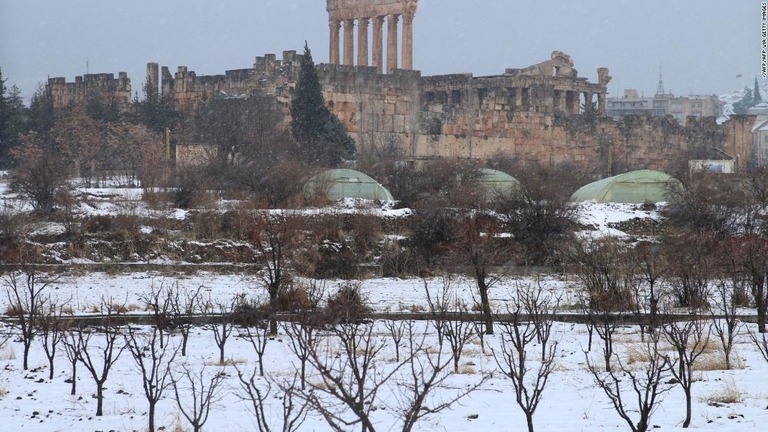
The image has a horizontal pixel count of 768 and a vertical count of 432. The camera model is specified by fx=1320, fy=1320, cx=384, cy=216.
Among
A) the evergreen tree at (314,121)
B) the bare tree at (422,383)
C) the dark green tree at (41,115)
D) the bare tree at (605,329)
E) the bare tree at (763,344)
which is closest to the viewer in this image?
the bare tree at (422,383)

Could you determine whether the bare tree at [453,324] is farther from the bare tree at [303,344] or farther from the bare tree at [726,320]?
the bare tree at [726,320]

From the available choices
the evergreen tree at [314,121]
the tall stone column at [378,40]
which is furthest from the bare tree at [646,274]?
the tall stone column at [378,40]

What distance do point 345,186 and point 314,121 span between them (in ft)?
21.2

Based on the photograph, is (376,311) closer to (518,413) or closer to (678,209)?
(518,413)

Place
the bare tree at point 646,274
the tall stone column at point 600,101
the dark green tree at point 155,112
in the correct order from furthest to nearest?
the tall stone column at point 600,101 → the dark green tree at point 155,112 → the bare tree at point 646,274

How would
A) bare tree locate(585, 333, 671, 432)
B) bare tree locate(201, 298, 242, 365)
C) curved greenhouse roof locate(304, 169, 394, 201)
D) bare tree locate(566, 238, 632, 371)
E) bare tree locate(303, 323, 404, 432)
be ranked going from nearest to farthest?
1. bare tree locate(303, 323, 404, 432)
2. bare tree locate(585, 333, 671, 432)
3. bare tree locate(201, 298, 242, 365)
4. bare tree locate(566, 238, 632, 371)
5. curved greenhouse roof locate(304, 169, 394, 201)

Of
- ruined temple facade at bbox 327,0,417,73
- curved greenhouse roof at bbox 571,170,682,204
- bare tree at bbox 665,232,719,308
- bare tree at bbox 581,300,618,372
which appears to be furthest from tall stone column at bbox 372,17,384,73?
bare tree at bbox 581,300,618,372

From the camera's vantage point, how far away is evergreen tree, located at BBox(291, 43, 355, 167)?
4041 cm

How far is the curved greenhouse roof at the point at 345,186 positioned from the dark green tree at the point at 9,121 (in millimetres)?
13705

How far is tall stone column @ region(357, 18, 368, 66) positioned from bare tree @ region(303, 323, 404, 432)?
3268cm

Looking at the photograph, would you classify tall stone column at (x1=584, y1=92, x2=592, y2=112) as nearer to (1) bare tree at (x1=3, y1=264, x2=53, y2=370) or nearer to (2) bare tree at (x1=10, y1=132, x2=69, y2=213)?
(2) bare tree at (x1=10, y1=132, x2=69, y2=213)

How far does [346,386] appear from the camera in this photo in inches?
603

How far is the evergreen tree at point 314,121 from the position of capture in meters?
40.4

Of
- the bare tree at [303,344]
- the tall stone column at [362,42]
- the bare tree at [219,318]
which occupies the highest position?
the tall stone column at [362,42]
